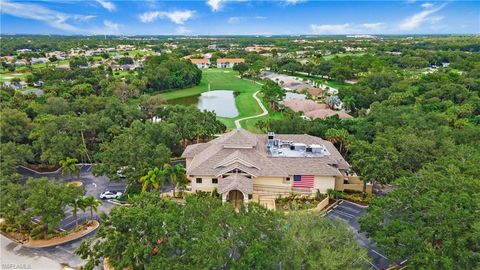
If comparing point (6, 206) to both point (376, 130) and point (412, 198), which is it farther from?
point (376, 130)

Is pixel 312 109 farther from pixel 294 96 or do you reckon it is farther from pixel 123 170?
pixel 123 170

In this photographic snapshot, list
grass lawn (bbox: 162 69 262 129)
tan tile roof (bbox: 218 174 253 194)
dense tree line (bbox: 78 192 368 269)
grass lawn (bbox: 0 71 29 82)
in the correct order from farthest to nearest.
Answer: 1. grass lawn (bbox: 0 71 29 82)
2. grass lawn (bbox: 162 69 262 129)
3. tan tile roof (bbox: 218 174 253 194)
4. dense tree line (bbox: 78 192 368 269)

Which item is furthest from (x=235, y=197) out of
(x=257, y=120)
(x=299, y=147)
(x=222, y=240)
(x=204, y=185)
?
(x=257, y=120)

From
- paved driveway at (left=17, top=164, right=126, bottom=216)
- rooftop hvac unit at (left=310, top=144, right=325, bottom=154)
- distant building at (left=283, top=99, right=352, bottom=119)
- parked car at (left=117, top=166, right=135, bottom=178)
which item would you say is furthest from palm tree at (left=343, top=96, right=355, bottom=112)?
parked car at (left=117, top=166, right=135, bottom=178)

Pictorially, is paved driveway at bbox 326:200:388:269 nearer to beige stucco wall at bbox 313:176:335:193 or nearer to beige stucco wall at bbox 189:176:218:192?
beige stucco wall at bbox 313:176:335:193

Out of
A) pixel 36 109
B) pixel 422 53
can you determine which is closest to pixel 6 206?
pixel 36 109
